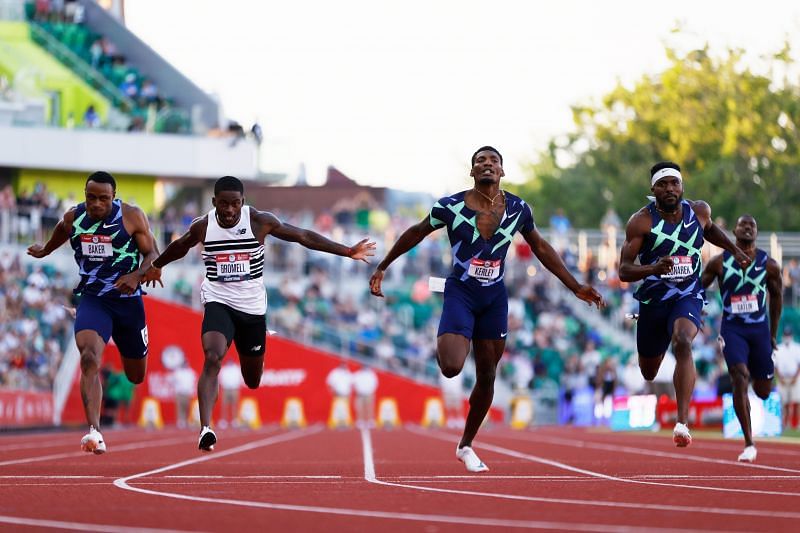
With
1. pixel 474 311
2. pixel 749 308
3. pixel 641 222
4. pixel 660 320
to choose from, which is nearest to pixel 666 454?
pixel 749 308

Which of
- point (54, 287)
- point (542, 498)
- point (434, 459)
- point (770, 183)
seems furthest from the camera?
point (770, 183)

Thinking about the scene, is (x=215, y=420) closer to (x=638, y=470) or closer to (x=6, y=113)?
(x=6, y=113)

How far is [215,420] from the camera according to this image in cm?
3866

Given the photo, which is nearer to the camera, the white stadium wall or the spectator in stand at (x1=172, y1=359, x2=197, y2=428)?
the spectator in stand at (x1=172, y1=359, x2=197, y2=428)

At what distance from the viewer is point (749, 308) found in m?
15.6

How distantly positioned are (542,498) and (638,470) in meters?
3.46

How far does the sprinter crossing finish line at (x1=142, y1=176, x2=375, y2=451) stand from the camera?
41.6 ft

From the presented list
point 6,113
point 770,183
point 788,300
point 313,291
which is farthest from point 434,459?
point 770,183

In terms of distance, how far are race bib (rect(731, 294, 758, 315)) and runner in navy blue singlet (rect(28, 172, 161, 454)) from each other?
5.61m

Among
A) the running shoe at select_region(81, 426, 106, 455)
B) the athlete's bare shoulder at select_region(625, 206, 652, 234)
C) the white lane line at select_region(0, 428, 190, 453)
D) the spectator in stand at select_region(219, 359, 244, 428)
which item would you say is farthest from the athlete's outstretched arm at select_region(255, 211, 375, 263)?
the spectator in stand at select_region(219, 359, 244, 428)

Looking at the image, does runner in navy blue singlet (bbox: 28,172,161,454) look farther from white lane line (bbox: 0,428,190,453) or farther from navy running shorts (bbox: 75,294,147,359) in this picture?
white lane line (bbox: 0,428,190,453)

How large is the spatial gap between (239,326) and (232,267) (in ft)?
1.90

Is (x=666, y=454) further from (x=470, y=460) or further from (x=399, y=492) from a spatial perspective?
(x=399, y=492)

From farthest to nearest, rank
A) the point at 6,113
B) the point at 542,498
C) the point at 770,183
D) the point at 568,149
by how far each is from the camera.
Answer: the point at 568,149 < the point at 770,183 < the point at 6,113 < the point at 542,498
